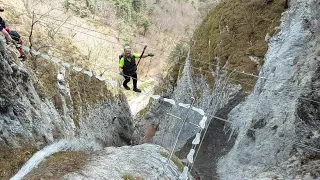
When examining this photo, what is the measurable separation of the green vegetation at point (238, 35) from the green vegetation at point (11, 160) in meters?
11.4

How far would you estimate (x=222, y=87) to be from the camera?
20.0 metres

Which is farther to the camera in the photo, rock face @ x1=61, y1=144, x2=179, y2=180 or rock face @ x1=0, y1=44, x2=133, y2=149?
rock face @ x1=0, y1=44, x2=133, y2=149

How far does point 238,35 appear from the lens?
71.2ft

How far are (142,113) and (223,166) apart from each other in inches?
711

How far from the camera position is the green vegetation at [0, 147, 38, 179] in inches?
410

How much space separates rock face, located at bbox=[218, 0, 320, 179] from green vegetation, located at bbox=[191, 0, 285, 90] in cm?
110

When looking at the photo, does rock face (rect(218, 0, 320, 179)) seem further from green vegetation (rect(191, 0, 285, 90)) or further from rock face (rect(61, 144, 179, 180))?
rock face (rect(61, 144, 179, 180))

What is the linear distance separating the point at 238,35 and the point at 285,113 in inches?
312

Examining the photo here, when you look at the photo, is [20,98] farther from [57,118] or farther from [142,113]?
[142,113]

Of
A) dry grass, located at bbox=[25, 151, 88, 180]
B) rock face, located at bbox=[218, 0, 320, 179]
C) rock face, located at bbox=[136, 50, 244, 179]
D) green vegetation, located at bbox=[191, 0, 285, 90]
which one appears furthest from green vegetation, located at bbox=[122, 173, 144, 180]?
green vegetation, located at bbox=[191, 0, 285, 90]

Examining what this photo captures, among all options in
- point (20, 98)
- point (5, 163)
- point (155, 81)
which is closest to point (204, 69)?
point (20, 98)

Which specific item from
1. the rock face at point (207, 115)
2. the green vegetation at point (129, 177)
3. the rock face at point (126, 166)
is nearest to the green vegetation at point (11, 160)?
the rock face at point (126, 166)

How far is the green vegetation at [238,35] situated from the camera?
774 inches

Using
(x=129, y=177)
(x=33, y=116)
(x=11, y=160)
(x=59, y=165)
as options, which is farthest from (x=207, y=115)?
(x=11, y=160)
